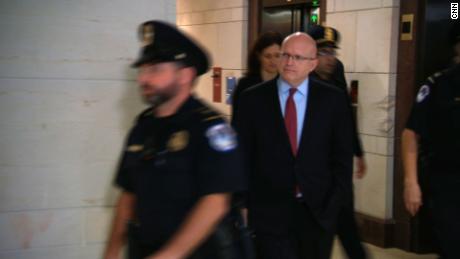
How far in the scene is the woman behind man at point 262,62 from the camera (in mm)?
4355

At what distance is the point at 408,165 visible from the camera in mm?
3498

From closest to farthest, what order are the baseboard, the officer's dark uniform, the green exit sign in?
the officer's dark uniform
the baseboard
the green exit sign

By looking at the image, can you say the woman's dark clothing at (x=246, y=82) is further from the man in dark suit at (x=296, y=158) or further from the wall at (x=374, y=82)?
the wall at (x=374, y=82)

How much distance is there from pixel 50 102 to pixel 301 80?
1.49 meters

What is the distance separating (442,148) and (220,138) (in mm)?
1791

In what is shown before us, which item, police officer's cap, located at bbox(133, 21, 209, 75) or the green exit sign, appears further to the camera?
the green exit sign

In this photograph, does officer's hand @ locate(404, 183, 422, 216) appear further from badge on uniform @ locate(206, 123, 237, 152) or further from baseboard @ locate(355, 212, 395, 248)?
baseboard @ locate(355, 212, 395, 248)

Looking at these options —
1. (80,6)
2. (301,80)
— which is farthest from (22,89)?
(301,80)

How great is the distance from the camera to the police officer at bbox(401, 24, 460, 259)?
3.31m

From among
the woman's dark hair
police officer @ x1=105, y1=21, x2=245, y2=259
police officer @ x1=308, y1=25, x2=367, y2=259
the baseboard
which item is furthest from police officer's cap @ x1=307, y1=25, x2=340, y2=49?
police officer @ x1=105, y1=21, x2=245, y2=259

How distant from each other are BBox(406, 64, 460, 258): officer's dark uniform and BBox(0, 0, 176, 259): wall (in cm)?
166

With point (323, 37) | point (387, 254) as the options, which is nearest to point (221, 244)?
point (323, 37)

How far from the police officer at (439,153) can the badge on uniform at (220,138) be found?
67.7 inches

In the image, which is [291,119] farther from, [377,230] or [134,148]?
[377,230]
